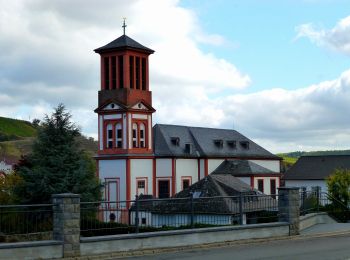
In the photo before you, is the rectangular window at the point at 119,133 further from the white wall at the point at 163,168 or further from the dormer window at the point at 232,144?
the dormer window at the point at 232,144

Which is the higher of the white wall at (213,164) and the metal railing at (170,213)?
the white wall at (213,164)

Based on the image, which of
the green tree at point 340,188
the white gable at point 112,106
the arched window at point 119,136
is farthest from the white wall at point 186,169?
the green tree at point 340,188

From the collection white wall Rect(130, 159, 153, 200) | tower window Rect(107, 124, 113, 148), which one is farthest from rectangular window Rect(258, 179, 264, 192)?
tower window Rect(107, 124, 113, 148)

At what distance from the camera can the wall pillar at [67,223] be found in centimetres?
1550

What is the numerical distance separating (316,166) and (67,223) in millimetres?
74347

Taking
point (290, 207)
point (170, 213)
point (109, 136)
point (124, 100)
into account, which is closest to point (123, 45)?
point (124, 100)

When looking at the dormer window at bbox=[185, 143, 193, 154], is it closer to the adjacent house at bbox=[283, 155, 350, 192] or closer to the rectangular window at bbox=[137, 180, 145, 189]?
the rectangular window at bbox=[137, 180, 145, 189]

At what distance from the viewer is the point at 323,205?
2650 cm

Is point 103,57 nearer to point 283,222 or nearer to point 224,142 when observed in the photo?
point 224,142

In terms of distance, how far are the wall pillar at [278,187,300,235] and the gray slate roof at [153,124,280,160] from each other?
3490cm

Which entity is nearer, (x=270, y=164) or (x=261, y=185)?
(x=261, y=185)

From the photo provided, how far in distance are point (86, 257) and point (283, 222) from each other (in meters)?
7.88

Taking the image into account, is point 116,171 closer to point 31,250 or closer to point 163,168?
point 163,168

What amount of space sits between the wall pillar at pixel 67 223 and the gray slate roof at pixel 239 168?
44570 mm
